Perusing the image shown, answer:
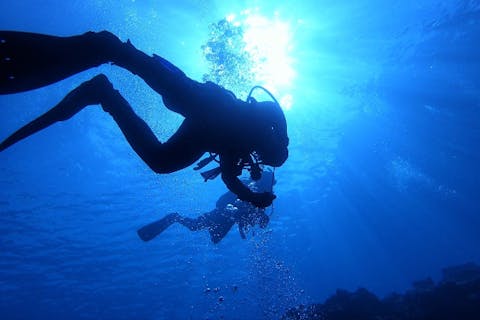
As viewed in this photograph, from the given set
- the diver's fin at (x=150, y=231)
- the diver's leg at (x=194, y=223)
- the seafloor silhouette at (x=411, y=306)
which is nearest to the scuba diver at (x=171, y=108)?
the diver's fin at (x=150, y=231)

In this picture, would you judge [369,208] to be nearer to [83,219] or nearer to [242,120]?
[83,219]

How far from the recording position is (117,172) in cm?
2095

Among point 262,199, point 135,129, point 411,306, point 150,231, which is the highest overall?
point 411,306

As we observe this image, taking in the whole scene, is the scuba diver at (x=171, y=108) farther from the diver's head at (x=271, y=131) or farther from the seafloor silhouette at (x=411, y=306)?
the seafloor silhouette at (x=411, y=306)

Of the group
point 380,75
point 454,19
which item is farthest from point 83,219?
point 454,19

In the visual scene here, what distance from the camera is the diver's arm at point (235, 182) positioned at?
4551 mm

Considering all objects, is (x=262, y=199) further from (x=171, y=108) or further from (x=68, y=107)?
(x=68, y=107)

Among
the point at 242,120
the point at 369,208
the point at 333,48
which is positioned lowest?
the point at 242,120

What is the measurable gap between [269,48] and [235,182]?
12.2 metres

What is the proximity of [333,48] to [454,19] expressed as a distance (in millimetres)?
7110

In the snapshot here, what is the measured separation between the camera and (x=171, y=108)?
14.4ft

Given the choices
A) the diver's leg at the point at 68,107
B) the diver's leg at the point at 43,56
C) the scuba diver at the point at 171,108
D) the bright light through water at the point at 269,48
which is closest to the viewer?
the diver's leg at the point at 43,56

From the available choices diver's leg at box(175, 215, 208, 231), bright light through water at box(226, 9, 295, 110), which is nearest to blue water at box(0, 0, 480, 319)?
bright light through water at box(226, 9, 295, 110)

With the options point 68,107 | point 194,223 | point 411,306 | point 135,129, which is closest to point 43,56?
point 68,107
